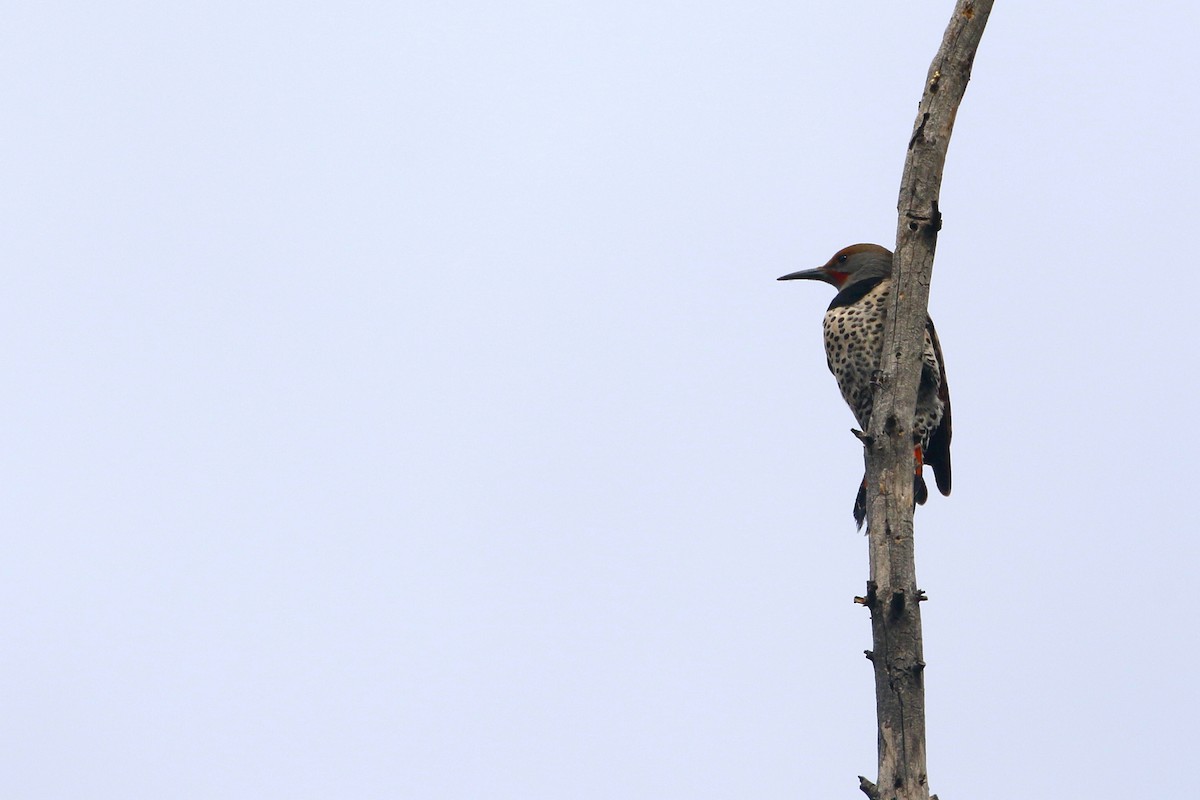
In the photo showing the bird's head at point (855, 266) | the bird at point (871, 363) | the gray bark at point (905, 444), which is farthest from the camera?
the bird's head at point (855, 266)

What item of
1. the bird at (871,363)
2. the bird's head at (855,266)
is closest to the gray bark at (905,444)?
the bird at (871,363)

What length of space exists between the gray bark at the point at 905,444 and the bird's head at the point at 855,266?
2368mm

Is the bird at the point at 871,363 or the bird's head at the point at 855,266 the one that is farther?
the bird's head at the point at 855,266

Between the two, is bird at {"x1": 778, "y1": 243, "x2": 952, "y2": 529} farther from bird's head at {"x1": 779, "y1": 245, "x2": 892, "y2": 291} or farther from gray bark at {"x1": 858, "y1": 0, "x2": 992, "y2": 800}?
gray bark at {"x1": 858, "y1": 0, "x2": 992, "y2": 800}

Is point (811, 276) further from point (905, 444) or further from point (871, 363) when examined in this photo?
point (905, 444)

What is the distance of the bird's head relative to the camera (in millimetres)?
7680

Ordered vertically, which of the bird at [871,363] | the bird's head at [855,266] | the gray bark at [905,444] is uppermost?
the bird's head at [855,266]

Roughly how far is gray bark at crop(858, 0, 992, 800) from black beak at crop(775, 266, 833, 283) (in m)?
2.73

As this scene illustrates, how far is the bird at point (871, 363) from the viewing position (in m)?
6.81

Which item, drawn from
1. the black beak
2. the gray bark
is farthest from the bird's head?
the gray bark

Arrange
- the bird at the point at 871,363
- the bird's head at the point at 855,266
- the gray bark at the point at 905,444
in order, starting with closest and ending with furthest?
the gray bark at the point at 905,444, the bird at the point at 871,363, the bird's head at the point at 855,266

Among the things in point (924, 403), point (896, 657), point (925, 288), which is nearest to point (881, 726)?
point (896, 657)

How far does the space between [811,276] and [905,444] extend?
315 cm

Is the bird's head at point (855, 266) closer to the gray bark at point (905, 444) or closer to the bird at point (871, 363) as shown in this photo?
the bird at point (871, 363)
